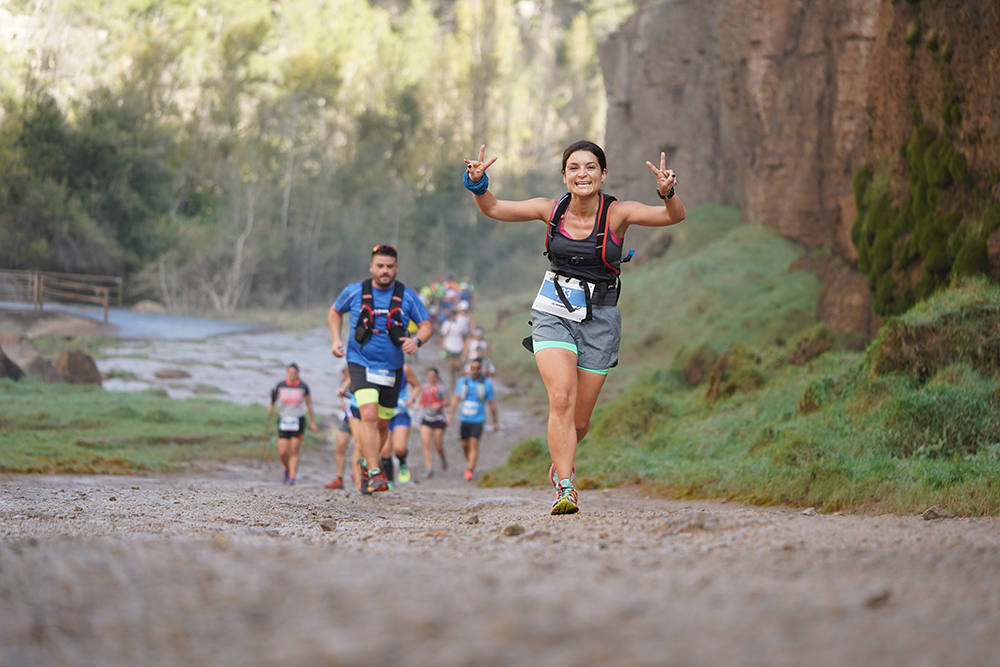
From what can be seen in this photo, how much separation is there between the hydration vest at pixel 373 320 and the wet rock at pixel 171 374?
52.8 feet

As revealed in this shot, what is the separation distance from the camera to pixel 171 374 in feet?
82.8

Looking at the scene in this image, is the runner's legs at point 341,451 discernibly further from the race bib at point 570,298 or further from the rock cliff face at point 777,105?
the race bib at point 570,298

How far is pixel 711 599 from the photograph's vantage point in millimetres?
3256

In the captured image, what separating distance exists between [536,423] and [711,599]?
1932 centimetres

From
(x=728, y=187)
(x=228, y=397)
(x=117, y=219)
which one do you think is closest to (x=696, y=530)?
(x=228, y=397)

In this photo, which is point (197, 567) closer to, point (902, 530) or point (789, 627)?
point (789, 627)

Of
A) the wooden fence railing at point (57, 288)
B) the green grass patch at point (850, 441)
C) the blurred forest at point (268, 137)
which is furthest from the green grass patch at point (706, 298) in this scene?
the blurred forest at point (268, 137)

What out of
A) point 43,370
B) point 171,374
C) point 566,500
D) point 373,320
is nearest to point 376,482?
point 373,320

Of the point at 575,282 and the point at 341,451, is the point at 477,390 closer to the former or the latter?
the point at 341,451

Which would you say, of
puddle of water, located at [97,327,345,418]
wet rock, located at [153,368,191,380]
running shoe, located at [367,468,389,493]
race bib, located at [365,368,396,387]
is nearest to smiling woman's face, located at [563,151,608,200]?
race bib, located at [365,368,396,387]

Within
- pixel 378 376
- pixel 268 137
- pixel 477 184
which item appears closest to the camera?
pixel 477 184

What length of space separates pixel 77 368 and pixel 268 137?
115ft

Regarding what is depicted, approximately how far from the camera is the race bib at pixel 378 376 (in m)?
9.81

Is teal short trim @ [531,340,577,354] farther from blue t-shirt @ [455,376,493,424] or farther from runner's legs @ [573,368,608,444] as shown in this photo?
blue t-shirt @ [455,376,493,424]
